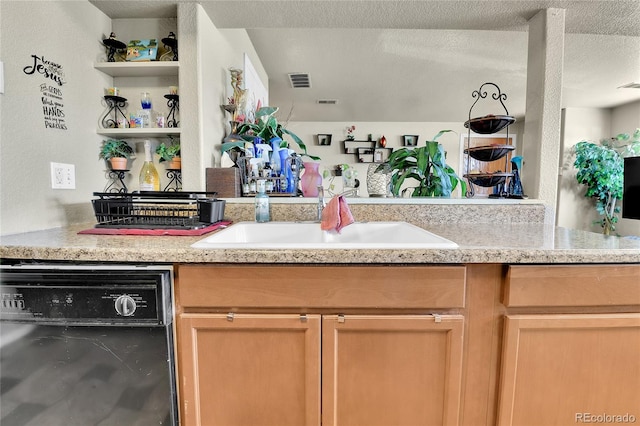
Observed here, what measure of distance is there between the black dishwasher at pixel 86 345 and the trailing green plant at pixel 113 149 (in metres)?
0.75

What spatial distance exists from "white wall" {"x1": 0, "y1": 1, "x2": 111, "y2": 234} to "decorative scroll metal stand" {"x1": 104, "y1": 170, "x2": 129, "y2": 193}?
1.8 inches

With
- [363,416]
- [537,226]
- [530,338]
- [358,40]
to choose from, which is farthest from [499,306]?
[358,40]

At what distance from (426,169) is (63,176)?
1656 mm

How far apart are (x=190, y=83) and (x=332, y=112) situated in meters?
3.72

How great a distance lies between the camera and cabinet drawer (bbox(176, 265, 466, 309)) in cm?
81

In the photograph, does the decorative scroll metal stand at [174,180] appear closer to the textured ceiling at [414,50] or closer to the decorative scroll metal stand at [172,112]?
the decorative scroll metal stand at [172,112]

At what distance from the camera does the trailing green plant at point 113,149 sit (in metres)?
1.41

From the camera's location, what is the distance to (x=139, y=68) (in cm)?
140

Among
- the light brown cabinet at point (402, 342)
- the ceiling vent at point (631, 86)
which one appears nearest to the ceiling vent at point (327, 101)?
the ceiling vent at point (631, 86)

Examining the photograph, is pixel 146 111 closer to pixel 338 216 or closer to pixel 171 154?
pixel 171 154

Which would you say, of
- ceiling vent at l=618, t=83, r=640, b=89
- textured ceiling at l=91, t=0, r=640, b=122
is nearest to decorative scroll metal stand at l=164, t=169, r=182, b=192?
textured ceiling at l=91, t=0, r=640, b=122

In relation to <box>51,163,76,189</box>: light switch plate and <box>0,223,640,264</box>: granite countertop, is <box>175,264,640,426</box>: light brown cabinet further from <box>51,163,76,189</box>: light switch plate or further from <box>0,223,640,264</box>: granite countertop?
<box>51,163,76,189</box>: light switch plate

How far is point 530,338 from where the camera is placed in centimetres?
82

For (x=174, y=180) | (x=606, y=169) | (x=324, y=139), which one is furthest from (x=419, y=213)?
(x=606, y=169)
